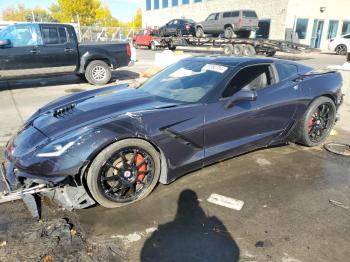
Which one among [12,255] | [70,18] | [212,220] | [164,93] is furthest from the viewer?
[70,18]

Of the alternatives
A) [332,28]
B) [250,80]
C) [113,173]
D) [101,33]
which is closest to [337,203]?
[250,80]

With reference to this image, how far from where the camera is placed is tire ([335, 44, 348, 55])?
22.9 meters

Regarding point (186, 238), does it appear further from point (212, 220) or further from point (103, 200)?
point (103, 200)

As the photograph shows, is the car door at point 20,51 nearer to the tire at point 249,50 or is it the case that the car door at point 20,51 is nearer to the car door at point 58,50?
the car door at point 58,50

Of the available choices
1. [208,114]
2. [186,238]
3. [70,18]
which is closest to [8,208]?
[186,238]

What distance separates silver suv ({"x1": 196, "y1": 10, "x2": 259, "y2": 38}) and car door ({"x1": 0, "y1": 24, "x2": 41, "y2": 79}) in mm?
14848

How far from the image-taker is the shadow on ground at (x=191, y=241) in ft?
8.16

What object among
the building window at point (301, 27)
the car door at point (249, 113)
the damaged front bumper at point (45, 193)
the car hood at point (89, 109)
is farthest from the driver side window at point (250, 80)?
the building window at point (301, 27)

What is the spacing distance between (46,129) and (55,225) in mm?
956

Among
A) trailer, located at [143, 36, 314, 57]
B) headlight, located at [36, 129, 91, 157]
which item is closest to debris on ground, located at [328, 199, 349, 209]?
headlight, located at [36, 129, 91, 157]

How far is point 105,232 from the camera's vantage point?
2773 millimetres

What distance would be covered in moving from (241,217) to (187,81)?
1.80 metres

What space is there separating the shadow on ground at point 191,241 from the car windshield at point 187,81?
1.33 metres

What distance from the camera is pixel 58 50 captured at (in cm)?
929
